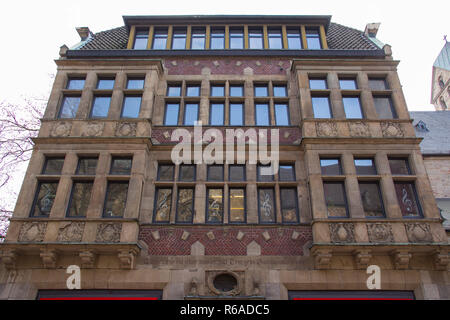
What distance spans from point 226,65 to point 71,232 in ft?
31.6

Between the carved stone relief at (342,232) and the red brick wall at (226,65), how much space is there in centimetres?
753

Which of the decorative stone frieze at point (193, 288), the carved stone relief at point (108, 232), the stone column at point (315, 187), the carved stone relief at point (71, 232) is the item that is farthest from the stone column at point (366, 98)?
the carved stone relief at point (71, 232)

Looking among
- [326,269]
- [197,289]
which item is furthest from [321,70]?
[197,289]

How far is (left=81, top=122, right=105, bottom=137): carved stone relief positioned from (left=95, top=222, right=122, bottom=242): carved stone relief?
3.72 meters

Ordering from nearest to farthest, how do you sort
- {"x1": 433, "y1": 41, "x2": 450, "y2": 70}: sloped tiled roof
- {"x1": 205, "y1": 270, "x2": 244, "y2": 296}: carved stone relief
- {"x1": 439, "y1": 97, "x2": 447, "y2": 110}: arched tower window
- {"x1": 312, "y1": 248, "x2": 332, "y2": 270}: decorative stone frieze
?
{"x1": 205, "y1": 270, "x2": 244, "y2": 296}: carved stone relief < {"x1": 312, "y1": 248, "x2": 332, "y2": 270}: decorative stone frieze < {"x1": 439, "y1": 97, "x2": 447, "y2": 110}: arched tower window < {"x1": 433, "y1": 41, "x2": 450, "y2": 70}: sloped tiled roof

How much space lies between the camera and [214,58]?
15086 millimetres

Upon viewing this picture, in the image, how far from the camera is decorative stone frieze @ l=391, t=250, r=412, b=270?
9.92 meters

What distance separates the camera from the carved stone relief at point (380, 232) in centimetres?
1020

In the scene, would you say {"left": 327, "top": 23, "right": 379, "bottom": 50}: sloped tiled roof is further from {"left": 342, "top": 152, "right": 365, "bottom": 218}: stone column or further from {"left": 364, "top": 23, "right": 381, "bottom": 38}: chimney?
{"left": 342, "top": 152, "right": 365, "bottom": 218}: stone column

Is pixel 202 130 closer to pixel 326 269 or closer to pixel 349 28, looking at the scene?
pixel 326 269

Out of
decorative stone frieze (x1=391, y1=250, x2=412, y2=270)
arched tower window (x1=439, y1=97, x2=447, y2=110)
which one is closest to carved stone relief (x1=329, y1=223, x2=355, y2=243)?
decorative stone frieze (x1=391, y1=250, x2=412, y2=270)

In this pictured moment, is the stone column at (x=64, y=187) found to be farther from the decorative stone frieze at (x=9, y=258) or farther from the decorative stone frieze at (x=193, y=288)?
the decorative stone frieze at (x=193, y=288)

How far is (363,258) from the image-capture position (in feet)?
32.6

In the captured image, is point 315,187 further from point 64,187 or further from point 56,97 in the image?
point 56,97
